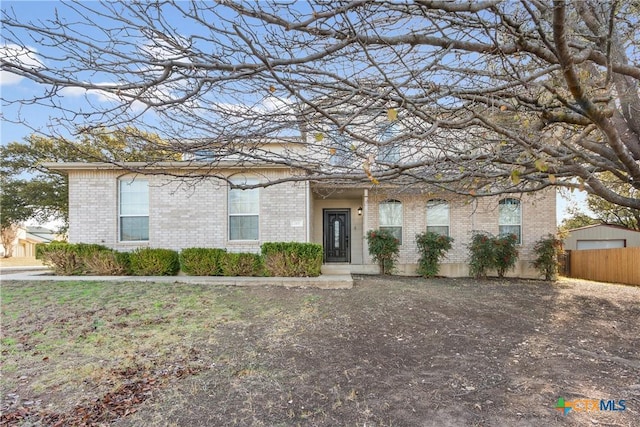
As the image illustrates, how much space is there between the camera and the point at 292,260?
8812mm

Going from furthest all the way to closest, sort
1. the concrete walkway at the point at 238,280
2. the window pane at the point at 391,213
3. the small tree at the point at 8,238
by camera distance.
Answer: the small tree at the point at 8,238
the window pane at the point at 391,213
the concrete walkway at the point at 238,280

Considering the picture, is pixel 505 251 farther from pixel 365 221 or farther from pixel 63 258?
pixel 63 258

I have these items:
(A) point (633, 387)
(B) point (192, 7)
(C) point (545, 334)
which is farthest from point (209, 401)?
(C) point (545, 334)

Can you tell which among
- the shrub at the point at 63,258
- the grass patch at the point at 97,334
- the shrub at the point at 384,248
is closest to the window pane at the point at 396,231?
the shrub at the point at 384,248

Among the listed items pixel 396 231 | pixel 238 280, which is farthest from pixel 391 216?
pixel 238 280

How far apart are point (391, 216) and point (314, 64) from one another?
871cm

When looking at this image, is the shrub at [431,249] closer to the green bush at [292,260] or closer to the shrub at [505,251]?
the shrub at [505,251]

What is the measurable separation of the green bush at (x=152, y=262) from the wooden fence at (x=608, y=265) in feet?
47.7

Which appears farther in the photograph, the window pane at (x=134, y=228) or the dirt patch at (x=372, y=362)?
the window pane at (x=134, y=228)

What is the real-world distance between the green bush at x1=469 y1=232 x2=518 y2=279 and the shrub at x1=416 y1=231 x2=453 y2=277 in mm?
831

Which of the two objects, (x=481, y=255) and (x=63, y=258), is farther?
(x=481, y=255)

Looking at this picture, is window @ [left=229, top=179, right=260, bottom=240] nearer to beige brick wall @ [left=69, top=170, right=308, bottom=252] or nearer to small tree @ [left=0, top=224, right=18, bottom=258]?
beige brick wall @ [left=69, top=170, right=308, bottom=252]

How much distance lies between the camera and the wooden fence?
1153cm

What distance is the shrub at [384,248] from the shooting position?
11227mm
